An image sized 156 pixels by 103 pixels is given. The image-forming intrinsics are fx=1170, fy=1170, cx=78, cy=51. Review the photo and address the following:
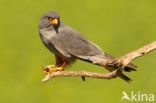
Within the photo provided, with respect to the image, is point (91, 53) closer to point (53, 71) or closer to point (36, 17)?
point (53, 71)

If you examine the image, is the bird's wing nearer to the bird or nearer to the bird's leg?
the bird

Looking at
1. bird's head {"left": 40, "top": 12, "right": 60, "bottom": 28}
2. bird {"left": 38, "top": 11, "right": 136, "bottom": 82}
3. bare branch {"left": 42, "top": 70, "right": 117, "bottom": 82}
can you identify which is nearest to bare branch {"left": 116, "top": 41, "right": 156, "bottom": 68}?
bare branch {"left": 42, "top": 70, "right": 117, "bottom": 82}

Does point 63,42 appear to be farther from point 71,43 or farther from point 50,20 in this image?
point 50,20

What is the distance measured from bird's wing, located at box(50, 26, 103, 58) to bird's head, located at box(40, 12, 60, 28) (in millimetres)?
103

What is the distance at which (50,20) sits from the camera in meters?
10.0

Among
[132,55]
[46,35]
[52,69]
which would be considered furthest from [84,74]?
[46,35]

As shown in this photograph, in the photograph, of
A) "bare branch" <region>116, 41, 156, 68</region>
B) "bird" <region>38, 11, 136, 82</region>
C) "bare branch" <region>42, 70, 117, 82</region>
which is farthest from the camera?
"bird" <region>38, 11, 136, 82</region>

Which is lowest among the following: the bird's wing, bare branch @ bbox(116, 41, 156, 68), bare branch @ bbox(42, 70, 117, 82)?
A: bare branch @ bbox(42, 70, 117, 82)

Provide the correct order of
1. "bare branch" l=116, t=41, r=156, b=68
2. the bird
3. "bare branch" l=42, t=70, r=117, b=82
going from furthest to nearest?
the bird → "bare branch" l=42, t=70, r=117, b=82 → "bare branch" l=116, t=41, r=156, b=68

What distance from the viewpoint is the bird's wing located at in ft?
32.8

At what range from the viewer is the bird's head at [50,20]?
9984 mm

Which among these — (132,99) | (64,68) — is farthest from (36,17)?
(64,68)

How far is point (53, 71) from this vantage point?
32.8ft

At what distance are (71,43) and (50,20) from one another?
0.27 metres
